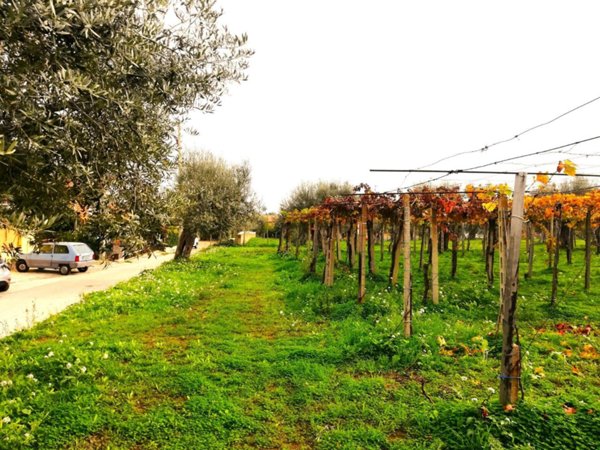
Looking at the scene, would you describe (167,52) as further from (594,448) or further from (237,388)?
(594,448)

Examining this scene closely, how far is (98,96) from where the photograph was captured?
3.15 metres

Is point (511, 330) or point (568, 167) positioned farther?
point (511, 330)

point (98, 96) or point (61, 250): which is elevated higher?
point (98, 96)

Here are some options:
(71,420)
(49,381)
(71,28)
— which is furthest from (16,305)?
(71,28)

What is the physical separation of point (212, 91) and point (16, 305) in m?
11.2

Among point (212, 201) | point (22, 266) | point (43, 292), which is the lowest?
point (43, 292)

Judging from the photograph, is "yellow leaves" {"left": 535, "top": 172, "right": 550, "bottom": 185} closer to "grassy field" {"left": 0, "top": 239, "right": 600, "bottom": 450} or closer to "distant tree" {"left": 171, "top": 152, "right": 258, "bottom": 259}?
"grassy field" {"left": 0, "top": 239, "right": 600, "bottom": 450}

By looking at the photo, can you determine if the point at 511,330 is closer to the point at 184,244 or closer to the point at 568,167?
the point at 568,167

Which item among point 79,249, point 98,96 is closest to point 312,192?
point 79,249

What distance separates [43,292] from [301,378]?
12908 mm

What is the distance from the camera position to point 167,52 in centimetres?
419

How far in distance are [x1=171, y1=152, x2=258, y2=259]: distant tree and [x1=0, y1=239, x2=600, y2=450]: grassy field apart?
10.2 meters

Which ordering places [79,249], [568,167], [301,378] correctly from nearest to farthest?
[568,167]
[301,378]
[79,249]

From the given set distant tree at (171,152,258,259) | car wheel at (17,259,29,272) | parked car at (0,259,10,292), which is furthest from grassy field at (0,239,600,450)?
car wheel at (17,259,29,272)
